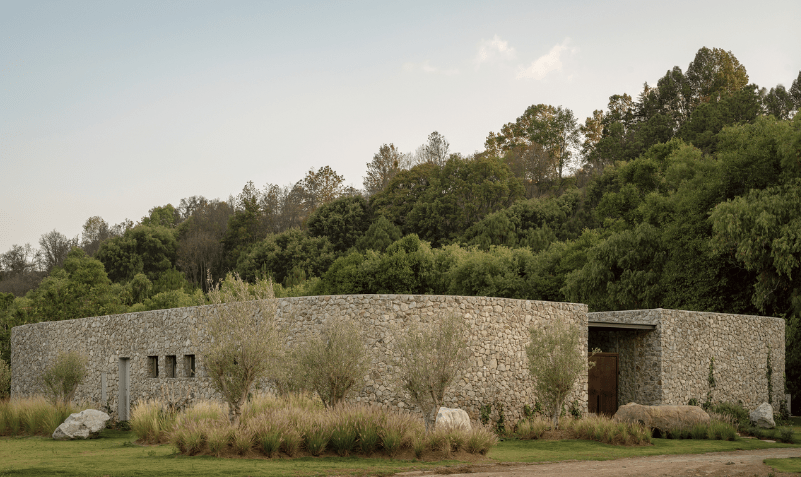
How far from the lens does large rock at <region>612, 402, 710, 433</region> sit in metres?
16.3

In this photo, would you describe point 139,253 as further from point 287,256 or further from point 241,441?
point 241,441

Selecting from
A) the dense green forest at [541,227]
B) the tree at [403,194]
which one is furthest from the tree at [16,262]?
the tree at [403,194]

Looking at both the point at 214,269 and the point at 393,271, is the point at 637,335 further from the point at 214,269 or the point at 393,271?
the point at 214,269

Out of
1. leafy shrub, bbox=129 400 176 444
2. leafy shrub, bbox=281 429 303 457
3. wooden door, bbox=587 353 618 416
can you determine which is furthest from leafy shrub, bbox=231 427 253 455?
wooden door, bbox=587 353 618 416

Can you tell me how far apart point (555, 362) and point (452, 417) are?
3029 mm

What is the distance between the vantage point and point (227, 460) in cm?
1123

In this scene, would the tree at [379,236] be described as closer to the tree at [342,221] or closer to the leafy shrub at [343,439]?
the tree at [342,221]

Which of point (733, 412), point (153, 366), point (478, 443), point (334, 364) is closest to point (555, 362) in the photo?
point (478, 443)

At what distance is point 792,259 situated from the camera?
23031 millimetres

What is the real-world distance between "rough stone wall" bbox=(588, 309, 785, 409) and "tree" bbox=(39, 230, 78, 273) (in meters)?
60.3

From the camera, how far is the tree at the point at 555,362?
15.9 m

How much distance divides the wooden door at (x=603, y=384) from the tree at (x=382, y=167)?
139 ft

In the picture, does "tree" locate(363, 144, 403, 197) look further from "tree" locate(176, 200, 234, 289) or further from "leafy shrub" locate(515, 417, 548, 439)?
"leafy shrub" locate(515, 417, 548, 439)

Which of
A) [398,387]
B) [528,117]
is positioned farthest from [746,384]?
[528,117]
